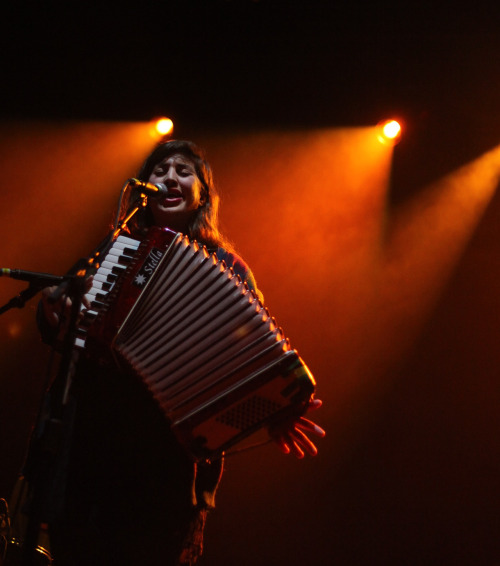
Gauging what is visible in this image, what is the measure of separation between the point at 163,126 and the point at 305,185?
4.32ft

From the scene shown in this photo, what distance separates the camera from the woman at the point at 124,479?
1.64 m

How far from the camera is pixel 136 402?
177 centimetres

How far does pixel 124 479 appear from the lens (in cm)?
171

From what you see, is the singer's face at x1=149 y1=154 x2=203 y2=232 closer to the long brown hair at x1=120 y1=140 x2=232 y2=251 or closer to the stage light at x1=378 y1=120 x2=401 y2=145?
the long brown hair at x1=120 y1=140 x2=232 y2=251

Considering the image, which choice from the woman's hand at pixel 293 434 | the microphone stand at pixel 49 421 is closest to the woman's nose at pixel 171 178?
the microphone stand at pixel 49 421

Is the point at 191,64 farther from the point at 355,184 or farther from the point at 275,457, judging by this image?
the point at 275,457

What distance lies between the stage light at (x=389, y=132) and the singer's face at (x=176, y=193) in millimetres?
2168

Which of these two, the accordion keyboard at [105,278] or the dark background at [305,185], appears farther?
the dark background at [305,185]

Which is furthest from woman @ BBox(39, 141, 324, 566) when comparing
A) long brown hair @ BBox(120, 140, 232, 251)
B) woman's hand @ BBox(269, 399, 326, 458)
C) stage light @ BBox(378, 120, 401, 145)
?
stage light @ BBox(378, 120, 401, 145)

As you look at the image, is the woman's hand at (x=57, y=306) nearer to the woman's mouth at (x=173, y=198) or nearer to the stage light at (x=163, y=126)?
the woman's mouth at (x=173, y=198)

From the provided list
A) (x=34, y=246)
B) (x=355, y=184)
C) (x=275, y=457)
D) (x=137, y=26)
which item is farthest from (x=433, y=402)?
(x=137, y=26)

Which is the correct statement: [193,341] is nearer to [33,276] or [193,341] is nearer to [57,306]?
[57,306]

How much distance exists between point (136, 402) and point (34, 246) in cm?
233

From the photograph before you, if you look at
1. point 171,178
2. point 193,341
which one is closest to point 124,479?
point 193,341
